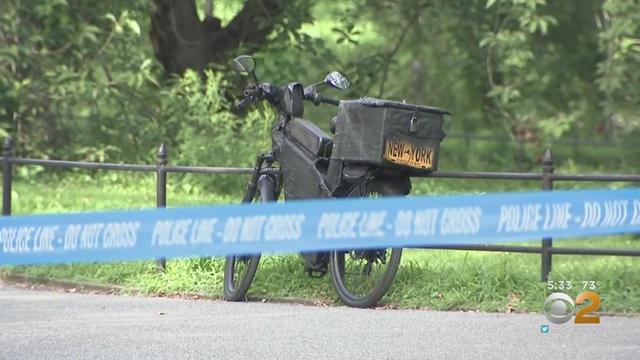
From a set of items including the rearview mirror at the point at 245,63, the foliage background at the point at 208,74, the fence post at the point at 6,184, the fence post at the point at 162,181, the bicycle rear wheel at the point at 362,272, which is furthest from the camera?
the foliage background at the point at 208,74

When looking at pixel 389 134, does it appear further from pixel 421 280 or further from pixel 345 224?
pixel 421 280

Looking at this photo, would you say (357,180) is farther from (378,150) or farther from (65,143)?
(65,143)

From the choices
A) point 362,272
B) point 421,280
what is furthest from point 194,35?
point 362,272

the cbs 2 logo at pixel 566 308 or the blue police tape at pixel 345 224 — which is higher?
the blue police tape at pixel 345 224

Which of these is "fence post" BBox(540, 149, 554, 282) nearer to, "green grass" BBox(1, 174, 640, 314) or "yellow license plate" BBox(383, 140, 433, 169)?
"green grass" BBox(1, 174, 640, 314)

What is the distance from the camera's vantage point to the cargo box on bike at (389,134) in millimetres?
8242

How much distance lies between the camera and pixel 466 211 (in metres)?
8.19

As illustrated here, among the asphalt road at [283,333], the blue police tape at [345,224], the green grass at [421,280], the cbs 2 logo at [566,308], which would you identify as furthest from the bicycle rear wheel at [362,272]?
the cbs 2 logo at [566,308]

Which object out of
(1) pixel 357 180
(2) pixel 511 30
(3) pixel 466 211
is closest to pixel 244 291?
(1) pixel 357 180

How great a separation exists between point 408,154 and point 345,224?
2.16 ft

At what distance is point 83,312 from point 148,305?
0.55m

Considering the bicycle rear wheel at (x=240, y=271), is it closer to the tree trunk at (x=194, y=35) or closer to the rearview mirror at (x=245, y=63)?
the rearview mirror at (x=245, y=63)

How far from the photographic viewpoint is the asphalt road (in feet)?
23.5

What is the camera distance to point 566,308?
8.69 metres
